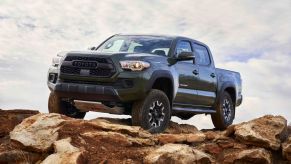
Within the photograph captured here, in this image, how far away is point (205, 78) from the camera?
12047mm

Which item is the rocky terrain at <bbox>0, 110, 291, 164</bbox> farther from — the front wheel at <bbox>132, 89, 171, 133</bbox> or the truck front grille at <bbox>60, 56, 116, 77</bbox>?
the truck front grille at <bbox>60, 56, 116, 77</bbox>

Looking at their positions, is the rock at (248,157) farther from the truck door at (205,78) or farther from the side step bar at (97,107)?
the truck door at (205,78)

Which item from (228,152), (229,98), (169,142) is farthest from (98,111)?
(229,98)

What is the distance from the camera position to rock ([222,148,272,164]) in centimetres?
829

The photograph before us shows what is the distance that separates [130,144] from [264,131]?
246 centimetres

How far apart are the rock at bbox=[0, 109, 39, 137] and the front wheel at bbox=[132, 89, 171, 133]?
7.33 feet

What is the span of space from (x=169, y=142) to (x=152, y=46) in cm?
283

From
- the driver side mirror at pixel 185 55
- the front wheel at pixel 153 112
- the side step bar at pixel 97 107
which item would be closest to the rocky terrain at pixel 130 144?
the front wheel at pixel 153 112

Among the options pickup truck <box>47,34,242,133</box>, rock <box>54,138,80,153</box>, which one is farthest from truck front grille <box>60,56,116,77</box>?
rock <box>54,138,80,153</box>

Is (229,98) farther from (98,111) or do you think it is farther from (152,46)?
(98,111)

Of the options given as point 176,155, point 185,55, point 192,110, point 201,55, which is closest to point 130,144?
point 176,155

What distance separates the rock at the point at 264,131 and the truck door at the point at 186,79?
1.93 m

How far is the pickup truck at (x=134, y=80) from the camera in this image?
9.41 m

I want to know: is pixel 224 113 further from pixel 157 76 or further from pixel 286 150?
pixel 286 150
